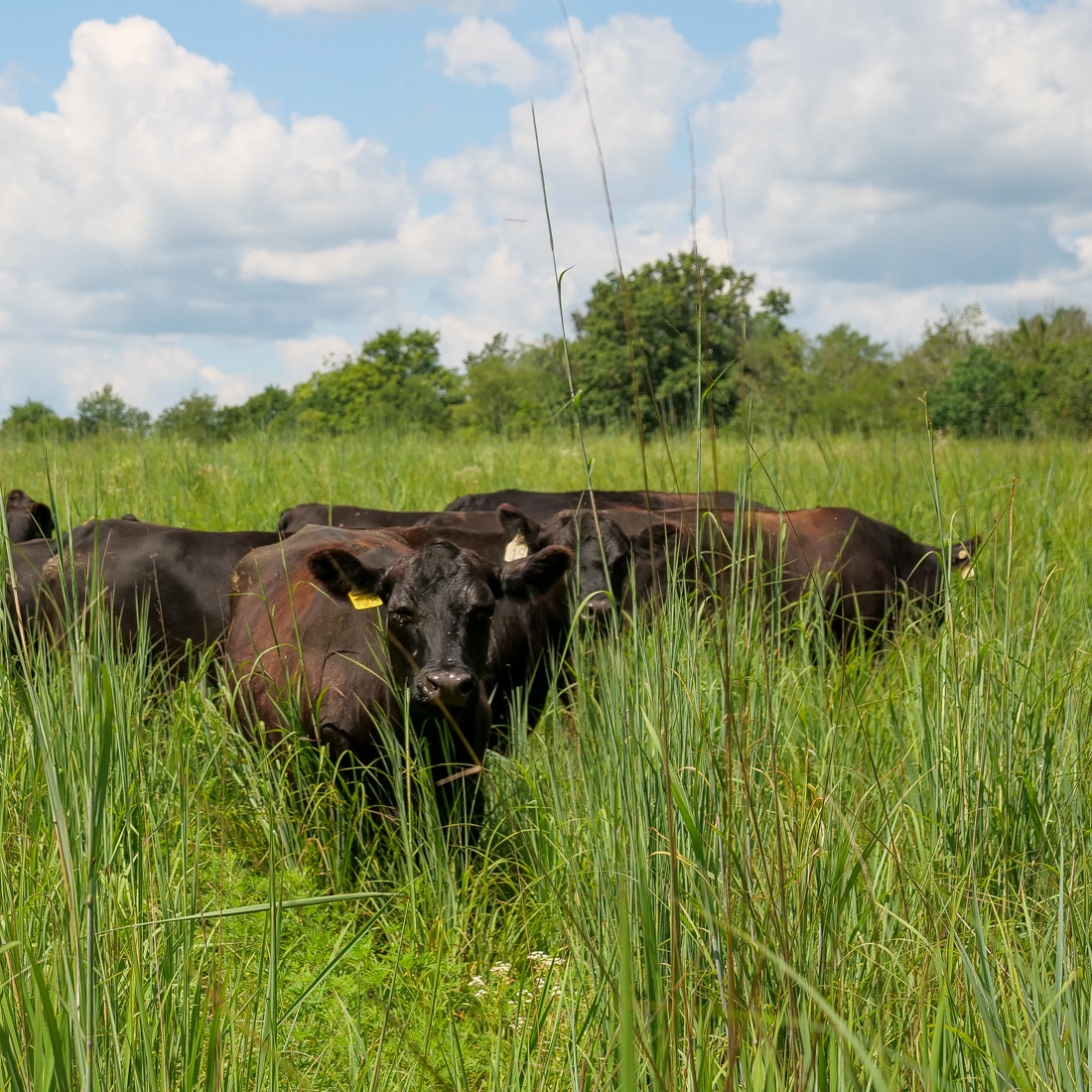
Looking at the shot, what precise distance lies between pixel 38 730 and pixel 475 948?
2.02 meters

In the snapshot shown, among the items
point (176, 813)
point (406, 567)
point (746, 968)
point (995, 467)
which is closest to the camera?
point (746, 968)

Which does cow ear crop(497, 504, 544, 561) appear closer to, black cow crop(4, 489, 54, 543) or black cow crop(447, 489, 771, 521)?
black cow crop(447, 489, 771, 521)

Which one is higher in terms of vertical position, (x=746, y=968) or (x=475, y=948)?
(x=746, y=968)

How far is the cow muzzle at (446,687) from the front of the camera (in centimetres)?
423

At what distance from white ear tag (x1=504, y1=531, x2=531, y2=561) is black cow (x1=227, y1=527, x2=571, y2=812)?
2003mm

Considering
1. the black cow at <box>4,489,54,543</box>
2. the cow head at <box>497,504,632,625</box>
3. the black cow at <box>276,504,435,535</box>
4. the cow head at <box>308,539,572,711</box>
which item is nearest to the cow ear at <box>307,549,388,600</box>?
the cow head at <box>308,539,572,711</box>

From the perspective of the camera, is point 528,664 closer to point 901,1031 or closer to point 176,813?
point 176,813

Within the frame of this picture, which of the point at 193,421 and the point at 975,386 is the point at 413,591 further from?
the point at 975,386

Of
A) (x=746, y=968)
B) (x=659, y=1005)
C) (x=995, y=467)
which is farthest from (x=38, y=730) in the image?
(x=995, y=467)

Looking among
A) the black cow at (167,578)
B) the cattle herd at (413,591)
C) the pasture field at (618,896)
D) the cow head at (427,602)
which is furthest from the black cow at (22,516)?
the cow head at (427,602)

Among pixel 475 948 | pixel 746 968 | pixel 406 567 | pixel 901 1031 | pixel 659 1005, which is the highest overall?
pixel 406 567

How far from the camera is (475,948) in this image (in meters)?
3.68

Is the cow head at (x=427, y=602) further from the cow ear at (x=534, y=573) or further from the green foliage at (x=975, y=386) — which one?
the green foliage at (x=975, y=386)

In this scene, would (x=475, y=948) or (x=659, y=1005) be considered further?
(x=475, y=948)
